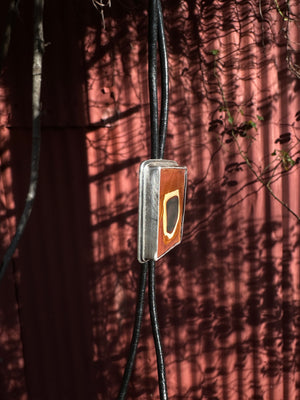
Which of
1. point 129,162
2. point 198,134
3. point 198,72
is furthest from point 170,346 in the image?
point 198,72

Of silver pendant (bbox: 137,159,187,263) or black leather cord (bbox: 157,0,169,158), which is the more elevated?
black leather cord (bbox: 157,0,169,158)

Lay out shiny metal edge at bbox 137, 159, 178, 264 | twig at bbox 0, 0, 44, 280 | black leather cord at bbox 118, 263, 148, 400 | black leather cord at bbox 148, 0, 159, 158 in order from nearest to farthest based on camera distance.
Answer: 1. shiny metal edge at bbox 137, 159, 178, 264
2. black leather cord at bbox 148, 0, 159, 158
3. black leather cord at bbox 118, 263, 148, 400
4. twig at bbox 0, 0, 44, 280

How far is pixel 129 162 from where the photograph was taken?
9.19ft

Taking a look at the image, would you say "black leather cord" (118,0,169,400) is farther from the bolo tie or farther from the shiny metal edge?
the shiny metal edge

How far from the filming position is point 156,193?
1012 mm

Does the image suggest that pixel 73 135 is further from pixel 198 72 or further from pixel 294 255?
pixel 294 255

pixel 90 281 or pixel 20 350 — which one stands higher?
pixel 90 281

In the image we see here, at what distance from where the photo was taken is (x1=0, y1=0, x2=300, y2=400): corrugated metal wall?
106 inches

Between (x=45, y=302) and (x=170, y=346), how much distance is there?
1.12m

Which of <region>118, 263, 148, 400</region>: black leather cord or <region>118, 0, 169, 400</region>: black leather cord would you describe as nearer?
<region>118, 0, 169, 400</region>: black leather cord

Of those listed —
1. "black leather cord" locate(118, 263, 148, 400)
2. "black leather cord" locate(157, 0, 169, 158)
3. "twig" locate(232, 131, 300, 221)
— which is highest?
"black leather cord" locate(157, 0, 169, 158)

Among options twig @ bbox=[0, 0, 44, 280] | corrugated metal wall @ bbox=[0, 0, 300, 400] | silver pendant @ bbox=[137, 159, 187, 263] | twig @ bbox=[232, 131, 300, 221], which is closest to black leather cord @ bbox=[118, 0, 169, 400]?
silver pendant @ bbox=[137, 159, 187, 263]

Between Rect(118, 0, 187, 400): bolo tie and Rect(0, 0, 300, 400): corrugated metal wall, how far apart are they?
5.18 feet

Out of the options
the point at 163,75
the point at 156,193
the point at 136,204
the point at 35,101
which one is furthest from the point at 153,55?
the point at 136,204
